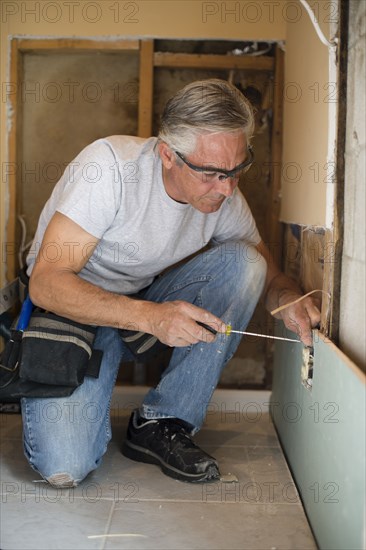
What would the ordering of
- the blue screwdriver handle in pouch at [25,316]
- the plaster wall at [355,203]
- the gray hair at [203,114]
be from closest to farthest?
the plaster wall at [355,203]
the gray hair at [203,114]
the blue screwdriver handle in pouch at [25,316]

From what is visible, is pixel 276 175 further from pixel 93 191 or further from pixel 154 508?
pixel 154 508

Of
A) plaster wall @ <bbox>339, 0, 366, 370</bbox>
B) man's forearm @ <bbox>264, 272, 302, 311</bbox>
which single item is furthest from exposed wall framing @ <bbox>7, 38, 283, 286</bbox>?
plaster wall @ <bbox>339, 0, 366, 370</bbox>

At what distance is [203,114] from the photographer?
2.04 metres

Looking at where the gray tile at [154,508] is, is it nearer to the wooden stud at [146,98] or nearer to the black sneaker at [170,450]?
the black sneaker at [170,450]

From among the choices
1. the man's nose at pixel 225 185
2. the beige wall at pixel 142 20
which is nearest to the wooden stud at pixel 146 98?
the beige wall at pixel 142 20

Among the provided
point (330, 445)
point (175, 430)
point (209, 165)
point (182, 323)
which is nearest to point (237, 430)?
point (175, 430)

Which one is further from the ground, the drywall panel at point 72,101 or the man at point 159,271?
the drywall panel at point 72,101

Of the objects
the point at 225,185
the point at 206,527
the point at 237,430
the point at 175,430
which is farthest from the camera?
the point at 237,430

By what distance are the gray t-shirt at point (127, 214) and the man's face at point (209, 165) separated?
0.13 m

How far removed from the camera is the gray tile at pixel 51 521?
1.73 meters

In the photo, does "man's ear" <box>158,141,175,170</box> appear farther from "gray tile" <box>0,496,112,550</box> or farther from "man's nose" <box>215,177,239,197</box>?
"gray tile" <box>0,496,112,550</box>

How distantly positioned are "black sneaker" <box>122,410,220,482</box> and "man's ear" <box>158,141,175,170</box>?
0.86 m

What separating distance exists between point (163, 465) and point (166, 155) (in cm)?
99

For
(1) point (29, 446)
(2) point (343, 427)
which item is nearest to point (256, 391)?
(1) point (29, 446)
